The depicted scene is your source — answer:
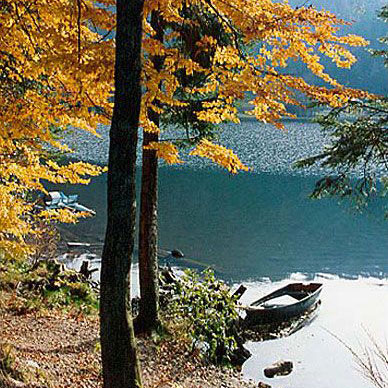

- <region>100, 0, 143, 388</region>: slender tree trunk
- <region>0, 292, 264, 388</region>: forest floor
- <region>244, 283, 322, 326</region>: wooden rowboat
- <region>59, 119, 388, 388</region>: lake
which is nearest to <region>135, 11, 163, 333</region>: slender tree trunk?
<region>0, 292, 264, 388</region>: forest floor

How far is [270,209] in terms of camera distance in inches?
1262

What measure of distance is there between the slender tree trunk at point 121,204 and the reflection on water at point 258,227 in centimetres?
1497

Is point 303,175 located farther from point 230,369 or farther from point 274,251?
point 230,369

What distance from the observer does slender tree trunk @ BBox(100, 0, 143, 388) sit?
157 inches

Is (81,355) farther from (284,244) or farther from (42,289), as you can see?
(284,244)

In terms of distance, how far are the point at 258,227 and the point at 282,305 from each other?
1293cm

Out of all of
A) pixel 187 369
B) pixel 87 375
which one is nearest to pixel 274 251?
pixel 187 369

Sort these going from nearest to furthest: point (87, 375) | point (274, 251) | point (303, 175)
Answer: point (87, 375), point (274, 251), point (303, 175)

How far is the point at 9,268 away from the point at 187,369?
544 centimetres

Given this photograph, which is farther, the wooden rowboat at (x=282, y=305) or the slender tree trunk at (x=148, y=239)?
the wooden rowboat at (x=282, y=305)

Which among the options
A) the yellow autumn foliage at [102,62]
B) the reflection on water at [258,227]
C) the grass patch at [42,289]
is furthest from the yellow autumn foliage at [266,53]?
the reflection on water at [258,227]

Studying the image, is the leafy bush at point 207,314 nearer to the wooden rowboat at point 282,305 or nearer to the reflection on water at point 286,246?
the reflection on water at point 286,246

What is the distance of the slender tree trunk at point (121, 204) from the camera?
400cm

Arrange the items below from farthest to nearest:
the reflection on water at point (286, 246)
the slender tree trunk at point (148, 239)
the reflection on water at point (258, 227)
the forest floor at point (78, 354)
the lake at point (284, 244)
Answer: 1. the reflection on water at point (258, 227)
2. the lake at point (284, 244)
3. the reflection on water at point (286, 246)
4. the slender tree trunk at point (148, 239)
5. the forest floor at point (78, 354)
